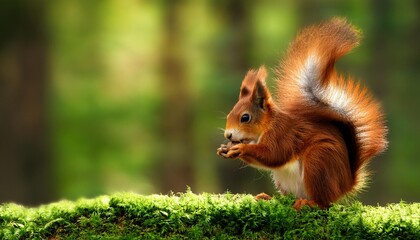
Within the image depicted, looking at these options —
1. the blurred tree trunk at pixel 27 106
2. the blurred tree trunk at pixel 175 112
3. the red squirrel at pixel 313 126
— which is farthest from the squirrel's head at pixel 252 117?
the blurred tree trunk at pixel 175 112

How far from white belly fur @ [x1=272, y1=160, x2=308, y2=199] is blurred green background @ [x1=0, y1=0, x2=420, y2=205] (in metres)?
7.47

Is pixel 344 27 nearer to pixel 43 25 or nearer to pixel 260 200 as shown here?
pixel 260 200

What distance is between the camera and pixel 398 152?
1518cm

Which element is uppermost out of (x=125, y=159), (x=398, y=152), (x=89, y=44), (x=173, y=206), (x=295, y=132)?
(x=89, y=44)

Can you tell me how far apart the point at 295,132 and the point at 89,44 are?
12.9 meters

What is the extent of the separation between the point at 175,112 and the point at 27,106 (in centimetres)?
275

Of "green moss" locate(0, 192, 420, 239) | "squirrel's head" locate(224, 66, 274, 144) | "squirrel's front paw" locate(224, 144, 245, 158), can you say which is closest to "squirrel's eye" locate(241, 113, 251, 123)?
"squirrel's head" locate(224, 66, 274, 144)

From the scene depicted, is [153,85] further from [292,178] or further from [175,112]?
[292,178]

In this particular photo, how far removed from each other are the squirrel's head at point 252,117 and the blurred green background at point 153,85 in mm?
7395

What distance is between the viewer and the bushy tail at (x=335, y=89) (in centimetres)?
408

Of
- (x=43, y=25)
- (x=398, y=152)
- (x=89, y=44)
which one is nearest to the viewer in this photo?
(x=43, y=25)

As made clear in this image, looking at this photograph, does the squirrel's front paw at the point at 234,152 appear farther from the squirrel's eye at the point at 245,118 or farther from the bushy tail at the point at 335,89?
the bushy tail at the point at 335,89

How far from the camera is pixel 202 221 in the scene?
361 cm

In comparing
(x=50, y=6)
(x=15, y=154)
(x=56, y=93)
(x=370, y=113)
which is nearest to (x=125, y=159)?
(x=56, y=93)
